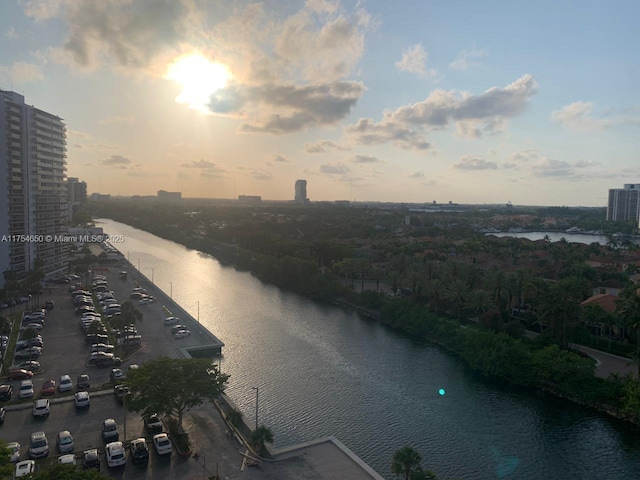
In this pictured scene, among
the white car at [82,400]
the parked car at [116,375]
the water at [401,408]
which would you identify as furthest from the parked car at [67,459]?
the water at [401,408]

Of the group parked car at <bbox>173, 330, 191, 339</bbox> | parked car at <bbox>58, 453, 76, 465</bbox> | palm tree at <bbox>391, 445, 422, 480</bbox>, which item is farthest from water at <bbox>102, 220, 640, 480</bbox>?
parked car at <bbox>58, 453, 76, 465</bbox>

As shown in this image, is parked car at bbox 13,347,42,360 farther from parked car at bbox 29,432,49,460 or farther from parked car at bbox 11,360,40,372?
parked car at bbox 29,432,49,460

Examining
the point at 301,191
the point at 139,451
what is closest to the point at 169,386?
the point at 139,451

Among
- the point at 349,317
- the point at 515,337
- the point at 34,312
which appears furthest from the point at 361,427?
the point at 34,312

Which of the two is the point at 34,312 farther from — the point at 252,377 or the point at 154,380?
the point at 154,380

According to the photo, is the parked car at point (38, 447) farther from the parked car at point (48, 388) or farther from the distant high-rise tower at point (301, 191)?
the distant high-rise tower at point (301, 191)

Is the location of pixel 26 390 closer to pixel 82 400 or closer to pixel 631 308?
pixel 82 400
